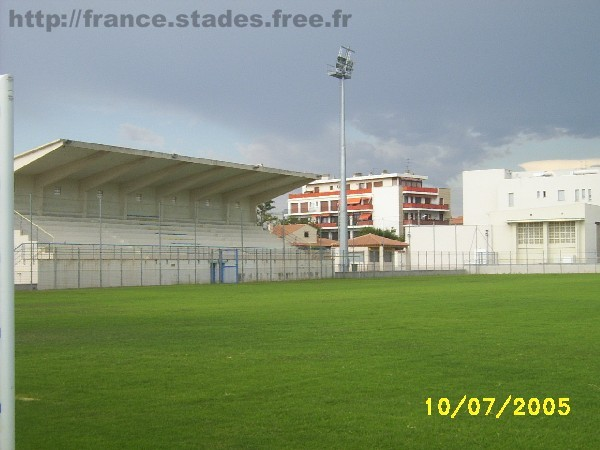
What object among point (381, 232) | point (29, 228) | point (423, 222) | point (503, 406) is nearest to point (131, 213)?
point (29, 228)

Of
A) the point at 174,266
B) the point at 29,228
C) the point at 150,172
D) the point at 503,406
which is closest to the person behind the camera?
the point at 503,406

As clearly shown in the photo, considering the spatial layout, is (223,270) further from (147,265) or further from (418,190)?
(418,190)

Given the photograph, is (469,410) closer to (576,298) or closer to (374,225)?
(576,298)

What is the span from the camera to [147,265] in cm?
5006

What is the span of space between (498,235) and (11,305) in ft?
274

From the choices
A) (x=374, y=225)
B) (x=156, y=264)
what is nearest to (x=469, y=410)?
(x=156, y=264)

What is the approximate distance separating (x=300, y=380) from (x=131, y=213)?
49.2m

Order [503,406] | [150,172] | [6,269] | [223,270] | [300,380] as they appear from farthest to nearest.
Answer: [150,172] → [223,270] → [300,380] → [503,406] → [6,269]

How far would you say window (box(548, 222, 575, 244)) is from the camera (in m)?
79.9

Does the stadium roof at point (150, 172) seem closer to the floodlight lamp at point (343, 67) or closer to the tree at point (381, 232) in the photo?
the floodlight lamp at point (343, 67)

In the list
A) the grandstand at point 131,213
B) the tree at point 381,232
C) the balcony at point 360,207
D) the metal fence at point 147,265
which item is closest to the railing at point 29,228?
the grandstand at point 131,213

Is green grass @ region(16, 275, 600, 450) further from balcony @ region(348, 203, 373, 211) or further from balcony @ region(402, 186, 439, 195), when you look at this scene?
balcony @ region(348, 203, 373, 211)

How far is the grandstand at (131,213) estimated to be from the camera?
1825 inches

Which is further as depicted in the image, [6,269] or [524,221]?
[524,221]
